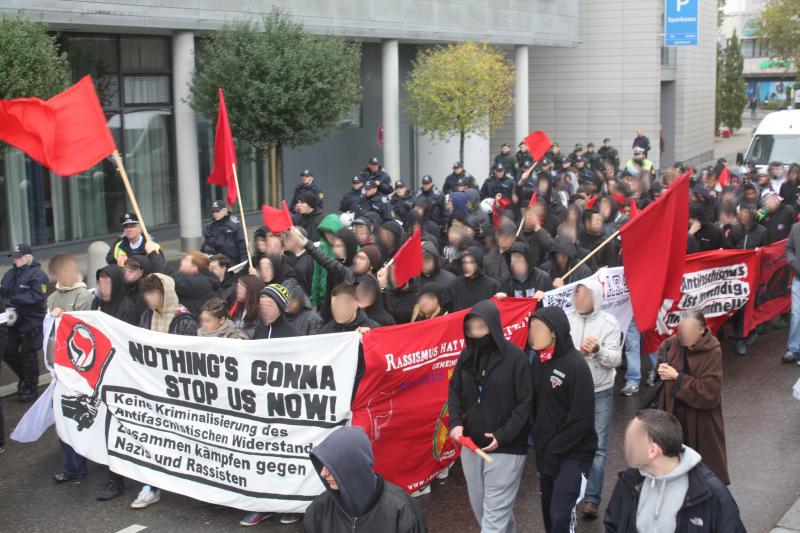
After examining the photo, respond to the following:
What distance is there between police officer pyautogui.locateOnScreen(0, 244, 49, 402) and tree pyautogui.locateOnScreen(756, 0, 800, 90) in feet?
151

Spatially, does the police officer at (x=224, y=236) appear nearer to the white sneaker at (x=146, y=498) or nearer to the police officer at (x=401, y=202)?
the police officer at (x=401, y=202)

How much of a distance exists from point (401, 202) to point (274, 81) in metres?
3.88

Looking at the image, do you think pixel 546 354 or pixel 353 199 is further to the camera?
pixel 353 199

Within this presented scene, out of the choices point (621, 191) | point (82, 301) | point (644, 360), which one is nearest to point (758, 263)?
point (644, 360)

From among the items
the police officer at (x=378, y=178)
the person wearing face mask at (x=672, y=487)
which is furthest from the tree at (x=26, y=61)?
the person wearing face mask at (x=672, y=487)

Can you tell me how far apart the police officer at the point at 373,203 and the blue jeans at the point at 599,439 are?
9001 millimetres

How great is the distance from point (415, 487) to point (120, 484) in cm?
228

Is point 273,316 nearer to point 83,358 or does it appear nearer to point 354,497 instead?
point 83,358

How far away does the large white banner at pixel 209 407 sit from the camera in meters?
7.04

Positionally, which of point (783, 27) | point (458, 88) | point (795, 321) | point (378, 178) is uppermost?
point (783, 27)

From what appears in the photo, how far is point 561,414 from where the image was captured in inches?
240

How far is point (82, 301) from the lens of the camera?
951cm

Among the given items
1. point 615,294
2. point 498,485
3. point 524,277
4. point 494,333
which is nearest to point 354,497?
point 494,333

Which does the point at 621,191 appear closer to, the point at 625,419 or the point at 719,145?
the point at 625,419
